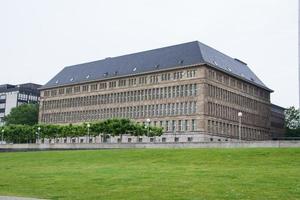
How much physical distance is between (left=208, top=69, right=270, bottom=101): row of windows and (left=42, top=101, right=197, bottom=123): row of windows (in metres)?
8.31

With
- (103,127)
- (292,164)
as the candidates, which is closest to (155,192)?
(292,164)

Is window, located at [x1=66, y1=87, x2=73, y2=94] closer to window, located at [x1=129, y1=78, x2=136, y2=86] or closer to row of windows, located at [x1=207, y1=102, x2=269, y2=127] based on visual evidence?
window, located at [x1=129, y1=78, x2=136, y2=86]

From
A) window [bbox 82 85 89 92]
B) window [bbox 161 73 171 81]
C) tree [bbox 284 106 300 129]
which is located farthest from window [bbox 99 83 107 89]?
tree [bbox 284 106 300 129]

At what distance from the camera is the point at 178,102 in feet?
362

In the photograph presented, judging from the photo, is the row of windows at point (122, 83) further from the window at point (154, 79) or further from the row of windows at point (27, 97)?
the row of windows at point (27, 97)

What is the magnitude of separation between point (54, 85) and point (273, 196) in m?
127

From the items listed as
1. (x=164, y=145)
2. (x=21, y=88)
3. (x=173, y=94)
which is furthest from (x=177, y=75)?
(x=21, y=88)

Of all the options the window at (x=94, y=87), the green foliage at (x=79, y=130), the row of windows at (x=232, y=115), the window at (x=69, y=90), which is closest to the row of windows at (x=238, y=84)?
the row of windows at (x=232, y=115)

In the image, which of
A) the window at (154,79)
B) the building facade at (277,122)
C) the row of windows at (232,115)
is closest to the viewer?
the row of windows at (232,115)

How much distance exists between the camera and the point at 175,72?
111m

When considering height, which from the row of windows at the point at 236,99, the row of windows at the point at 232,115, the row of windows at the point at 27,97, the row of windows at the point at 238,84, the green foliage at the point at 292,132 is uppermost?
the row of windows at the point at 27,97

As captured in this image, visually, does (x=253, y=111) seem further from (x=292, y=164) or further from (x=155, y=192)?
(x=155, y=192)

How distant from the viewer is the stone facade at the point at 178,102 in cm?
10725

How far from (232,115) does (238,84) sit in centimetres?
852
